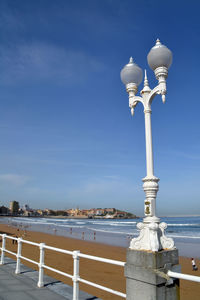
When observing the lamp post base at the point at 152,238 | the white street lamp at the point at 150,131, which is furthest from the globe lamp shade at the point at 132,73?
the lamp post base at the point at 152,238

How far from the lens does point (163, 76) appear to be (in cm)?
401

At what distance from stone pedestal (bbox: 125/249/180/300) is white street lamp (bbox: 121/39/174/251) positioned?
0.10 metres

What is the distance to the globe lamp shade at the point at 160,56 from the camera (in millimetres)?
3975

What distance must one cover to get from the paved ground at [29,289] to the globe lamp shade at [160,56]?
421cm

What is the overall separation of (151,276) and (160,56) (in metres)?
3.09

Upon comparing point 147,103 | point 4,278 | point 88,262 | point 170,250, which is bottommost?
point 88,262

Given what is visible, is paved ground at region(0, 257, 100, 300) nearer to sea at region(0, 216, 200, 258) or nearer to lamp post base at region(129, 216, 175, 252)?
lamp post base at region(129, 216, 175, 252)

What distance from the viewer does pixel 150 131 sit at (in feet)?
12.8

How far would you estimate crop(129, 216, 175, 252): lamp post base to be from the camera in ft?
10.7

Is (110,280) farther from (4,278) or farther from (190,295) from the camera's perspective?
(4,278)

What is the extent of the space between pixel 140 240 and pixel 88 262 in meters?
10.9

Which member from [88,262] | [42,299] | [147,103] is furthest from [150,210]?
[88,262]

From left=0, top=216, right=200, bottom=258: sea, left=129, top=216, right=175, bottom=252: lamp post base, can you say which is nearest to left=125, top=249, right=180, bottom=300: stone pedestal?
left=129, top=216, right=175, bottom=252: lamp post base

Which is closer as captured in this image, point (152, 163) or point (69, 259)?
point (152, 163)
